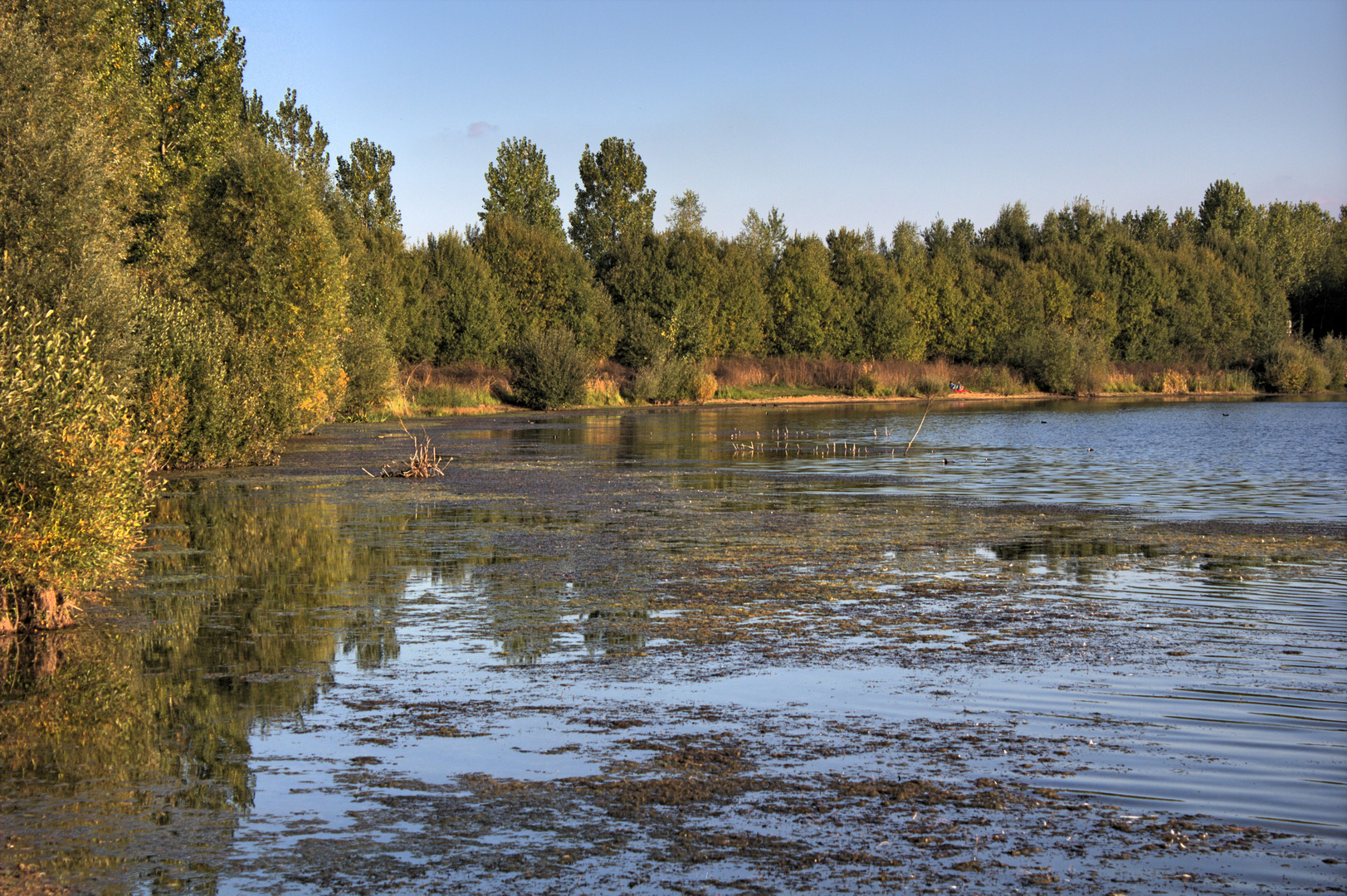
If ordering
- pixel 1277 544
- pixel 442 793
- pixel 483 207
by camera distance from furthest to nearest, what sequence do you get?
1. pixel 483 207
2. pixel 1277 544
3. pixel 442 793

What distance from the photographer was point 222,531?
63.5 ft

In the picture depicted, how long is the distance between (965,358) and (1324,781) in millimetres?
99461

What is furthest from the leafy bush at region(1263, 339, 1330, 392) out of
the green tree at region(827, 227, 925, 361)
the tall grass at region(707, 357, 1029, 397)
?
the green tree at region(827, 227, 925, 361)

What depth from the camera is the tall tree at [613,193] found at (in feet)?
324

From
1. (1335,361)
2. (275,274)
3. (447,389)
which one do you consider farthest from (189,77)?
(1335,361)

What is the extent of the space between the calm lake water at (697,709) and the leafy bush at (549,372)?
155ft

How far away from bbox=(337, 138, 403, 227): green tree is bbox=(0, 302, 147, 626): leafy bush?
74.6m

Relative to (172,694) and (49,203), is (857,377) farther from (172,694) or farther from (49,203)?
(172,694)

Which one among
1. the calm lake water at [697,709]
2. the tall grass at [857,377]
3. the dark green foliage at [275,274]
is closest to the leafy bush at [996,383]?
the tall grass at [857,377]

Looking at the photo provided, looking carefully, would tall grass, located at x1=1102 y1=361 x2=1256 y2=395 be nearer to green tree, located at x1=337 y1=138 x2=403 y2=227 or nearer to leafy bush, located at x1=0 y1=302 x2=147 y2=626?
green tree, located at x1=337 y1=138 x2=403 y2=227

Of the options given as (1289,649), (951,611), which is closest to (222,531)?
(951,611)

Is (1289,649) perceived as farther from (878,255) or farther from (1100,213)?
(1100,213)

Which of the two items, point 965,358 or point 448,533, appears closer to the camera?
point 448,533

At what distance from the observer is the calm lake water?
6008mm
